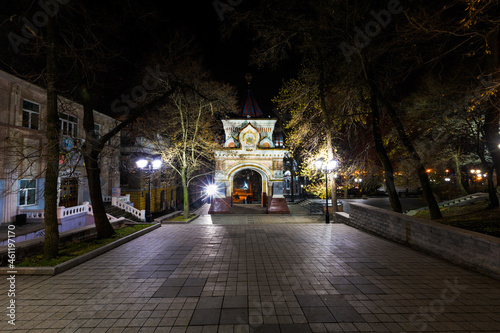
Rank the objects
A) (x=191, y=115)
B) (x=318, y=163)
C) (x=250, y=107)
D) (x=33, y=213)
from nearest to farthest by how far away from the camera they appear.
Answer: (x=318, y=163) → (x=33, y=213) → (x=191, y=115) → (x=250, y=107)

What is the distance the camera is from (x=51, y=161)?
6648 mm

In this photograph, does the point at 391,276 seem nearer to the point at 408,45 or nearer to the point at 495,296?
the point at 495,296

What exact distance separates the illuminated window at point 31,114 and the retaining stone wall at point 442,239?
856 inches

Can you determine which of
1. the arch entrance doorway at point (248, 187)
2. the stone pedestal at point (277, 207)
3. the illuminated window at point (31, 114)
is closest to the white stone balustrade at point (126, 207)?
the illuminated window at point (31, 114)

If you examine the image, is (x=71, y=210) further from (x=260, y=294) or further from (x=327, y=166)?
(x=327, y=166)

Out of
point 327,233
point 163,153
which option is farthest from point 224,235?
point 163,153

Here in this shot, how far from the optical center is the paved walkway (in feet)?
12.0

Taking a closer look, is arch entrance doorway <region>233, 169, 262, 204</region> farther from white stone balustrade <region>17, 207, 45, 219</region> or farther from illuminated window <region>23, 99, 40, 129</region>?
illuminated window <region>23, 99, 40, 129</region>

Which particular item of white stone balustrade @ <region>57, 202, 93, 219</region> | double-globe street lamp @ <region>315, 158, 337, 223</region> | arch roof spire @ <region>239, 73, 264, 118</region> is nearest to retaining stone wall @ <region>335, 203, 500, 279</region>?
double-globe street lamp @ <region>315, 158, 337, 223</region>

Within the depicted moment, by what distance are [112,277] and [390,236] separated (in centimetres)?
982

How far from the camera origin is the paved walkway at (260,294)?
3643 mm

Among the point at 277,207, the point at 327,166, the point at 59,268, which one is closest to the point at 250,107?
the point at 277,207

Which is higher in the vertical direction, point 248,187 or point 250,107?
point 250,107

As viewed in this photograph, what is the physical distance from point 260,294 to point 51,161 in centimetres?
721
